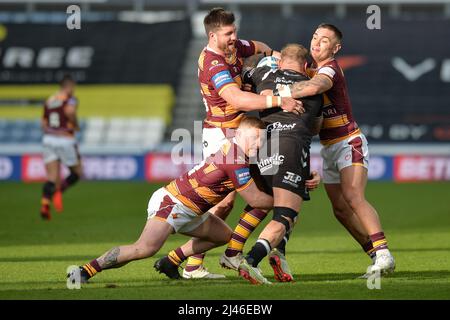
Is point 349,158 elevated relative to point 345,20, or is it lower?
lower

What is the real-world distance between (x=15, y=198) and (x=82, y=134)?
782cm

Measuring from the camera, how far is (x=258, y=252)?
27.8 ft

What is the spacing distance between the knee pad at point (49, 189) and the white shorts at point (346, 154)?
8.31m

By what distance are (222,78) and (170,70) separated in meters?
21.0

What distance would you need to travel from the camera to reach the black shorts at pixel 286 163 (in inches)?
347

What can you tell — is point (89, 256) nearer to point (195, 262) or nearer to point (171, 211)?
point (195, 262)

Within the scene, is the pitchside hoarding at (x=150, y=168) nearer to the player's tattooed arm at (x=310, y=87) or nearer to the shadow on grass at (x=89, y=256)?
the shadow on grass at (x=89, y=256)

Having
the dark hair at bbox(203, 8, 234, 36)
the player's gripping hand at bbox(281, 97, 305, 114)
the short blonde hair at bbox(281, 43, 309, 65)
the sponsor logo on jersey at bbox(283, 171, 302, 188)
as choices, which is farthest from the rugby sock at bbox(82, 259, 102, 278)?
the short blonde hair at bbox(281, 43, 309, 65)

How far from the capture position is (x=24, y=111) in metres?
29.3

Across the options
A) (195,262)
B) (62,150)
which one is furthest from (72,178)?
(195,262)

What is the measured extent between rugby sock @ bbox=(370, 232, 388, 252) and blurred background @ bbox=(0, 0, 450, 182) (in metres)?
17.3

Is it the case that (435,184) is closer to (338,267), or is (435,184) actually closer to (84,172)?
(84,172)

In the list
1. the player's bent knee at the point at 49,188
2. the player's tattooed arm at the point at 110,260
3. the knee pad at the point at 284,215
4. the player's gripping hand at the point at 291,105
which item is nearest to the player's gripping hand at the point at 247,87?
the player's gripping hand at the point at 291,105

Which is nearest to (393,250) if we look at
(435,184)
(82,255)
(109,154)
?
(82,255)
